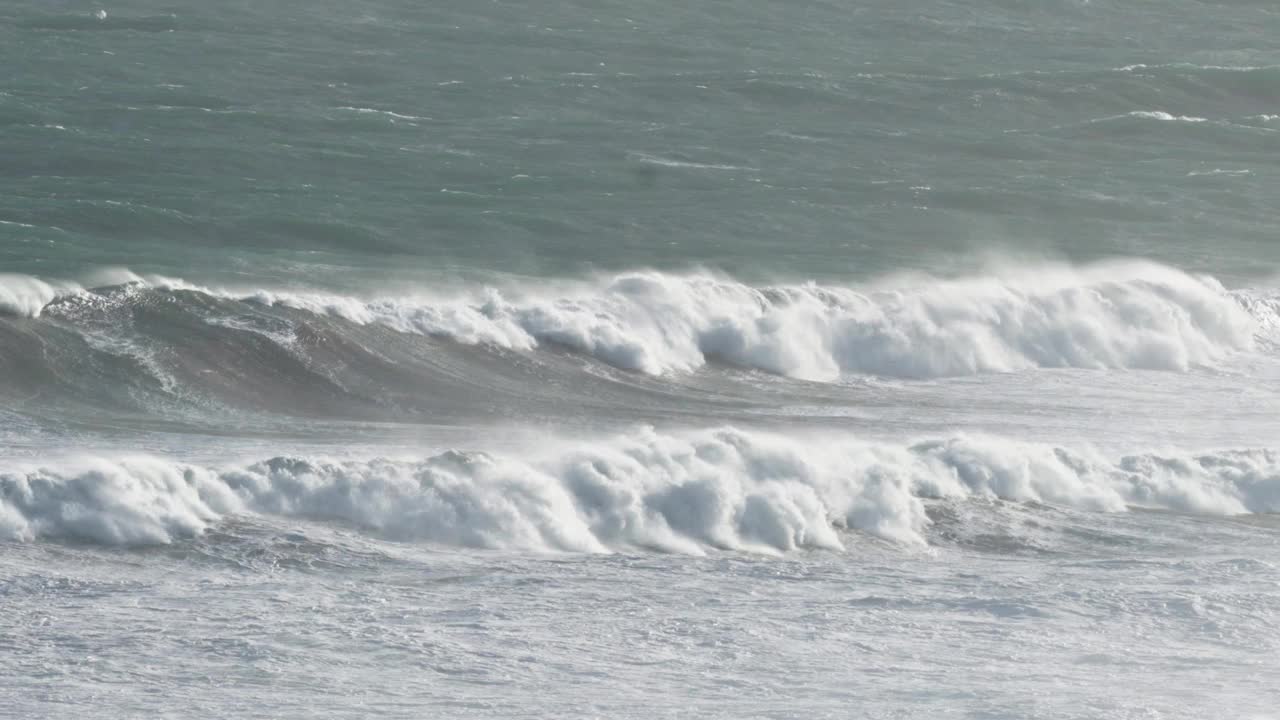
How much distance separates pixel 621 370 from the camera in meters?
26.4

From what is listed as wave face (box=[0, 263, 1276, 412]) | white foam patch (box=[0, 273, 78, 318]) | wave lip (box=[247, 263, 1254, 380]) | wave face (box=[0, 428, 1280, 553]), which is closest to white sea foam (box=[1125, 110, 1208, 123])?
wave face (box=[0, 263, 1276, 412])

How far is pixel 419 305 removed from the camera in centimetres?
2700

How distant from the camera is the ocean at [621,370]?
1559cm

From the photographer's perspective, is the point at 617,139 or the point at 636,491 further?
the point at 617,139

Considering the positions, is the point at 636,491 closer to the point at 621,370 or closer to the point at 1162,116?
the point at 621,370

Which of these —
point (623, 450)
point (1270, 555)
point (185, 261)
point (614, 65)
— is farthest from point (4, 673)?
point (614, 65)

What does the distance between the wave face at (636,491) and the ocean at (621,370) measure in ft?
0.17

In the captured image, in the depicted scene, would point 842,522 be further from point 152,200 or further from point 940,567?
point 152,200

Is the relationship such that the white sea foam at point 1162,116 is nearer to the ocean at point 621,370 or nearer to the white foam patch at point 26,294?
the ocean at point 621,370

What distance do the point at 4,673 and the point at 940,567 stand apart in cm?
888

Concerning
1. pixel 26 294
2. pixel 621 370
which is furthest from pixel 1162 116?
pixel 26 294

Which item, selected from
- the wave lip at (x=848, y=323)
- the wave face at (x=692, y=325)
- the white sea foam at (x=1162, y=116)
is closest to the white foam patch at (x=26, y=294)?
the wave face at (x=692, y=325)

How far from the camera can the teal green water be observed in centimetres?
3250

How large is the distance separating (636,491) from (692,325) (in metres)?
8.94
